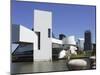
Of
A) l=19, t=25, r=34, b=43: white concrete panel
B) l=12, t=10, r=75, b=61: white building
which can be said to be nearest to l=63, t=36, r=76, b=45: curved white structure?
l=12, t=10, r=75, b=61: white building

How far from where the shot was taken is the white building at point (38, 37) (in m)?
3.07

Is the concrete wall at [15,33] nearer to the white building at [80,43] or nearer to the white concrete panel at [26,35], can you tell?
the white concrete panel at [26,35]

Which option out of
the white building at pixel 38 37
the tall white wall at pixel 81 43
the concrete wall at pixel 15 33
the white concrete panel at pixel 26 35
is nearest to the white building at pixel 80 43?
the tall white wall at pixel 81 43

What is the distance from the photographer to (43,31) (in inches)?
125

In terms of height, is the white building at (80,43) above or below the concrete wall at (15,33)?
below

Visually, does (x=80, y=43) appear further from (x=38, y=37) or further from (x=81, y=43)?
(x=38, y=37)

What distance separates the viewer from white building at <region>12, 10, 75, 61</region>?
3.07m

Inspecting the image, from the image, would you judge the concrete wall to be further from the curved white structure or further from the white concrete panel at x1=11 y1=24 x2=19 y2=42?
the curved white structure

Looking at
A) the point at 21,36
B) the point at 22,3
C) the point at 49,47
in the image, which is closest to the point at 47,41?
the point at 49,47

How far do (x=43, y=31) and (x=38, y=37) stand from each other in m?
0.11

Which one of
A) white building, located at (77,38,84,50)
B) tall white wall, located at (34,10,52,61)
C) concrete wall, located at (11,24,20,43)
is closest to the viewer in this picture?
concrete wall, located at (11,24,20,43)

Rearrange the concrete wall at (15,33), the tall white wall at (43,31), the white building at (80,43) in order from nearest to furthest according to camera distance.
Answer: the concrete wall at (15,33), the tall white wall at (43,31), the white building at (80,43)

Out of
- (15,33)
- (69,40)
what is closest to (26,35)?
(15,33)

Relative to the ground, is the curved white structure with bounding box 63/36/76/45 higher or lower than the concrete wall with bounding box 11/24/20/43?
lower
